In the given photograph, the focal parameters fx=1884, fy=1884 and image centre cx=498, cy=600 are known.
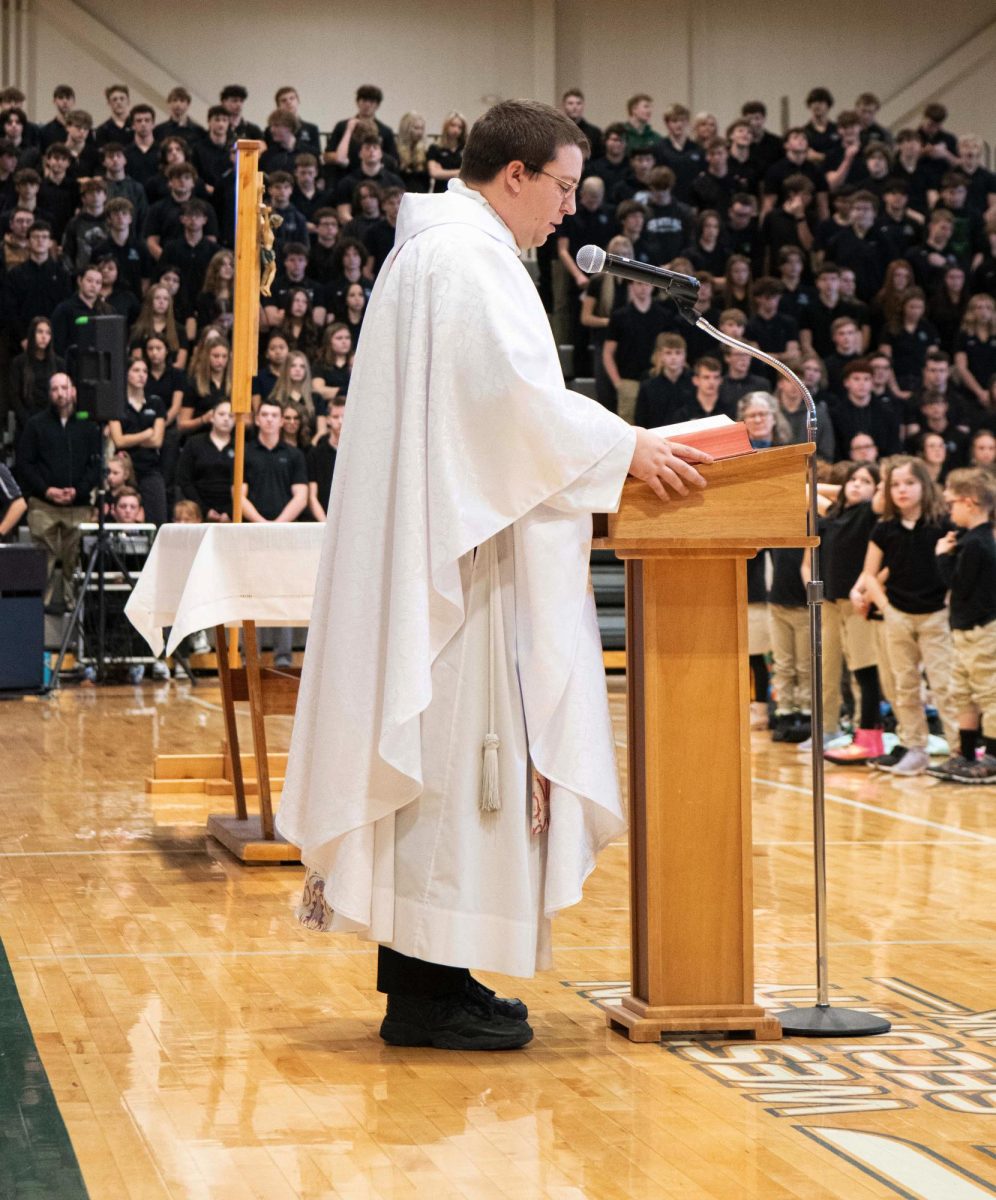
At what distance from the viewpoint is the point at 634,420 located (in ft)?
39.2

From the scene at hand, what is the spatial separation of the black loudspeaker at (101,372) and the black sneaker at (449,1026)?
7.70 meters

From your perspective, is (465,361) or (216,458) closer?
(465,361)

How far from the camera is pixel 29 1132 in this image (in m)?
2.71

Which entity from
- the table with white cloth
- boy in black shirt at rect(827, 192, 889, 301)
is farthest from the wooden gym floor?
boy in black shirt at rect(827, 192, 889, 301)

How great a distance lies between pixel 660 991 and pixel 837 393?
979cm

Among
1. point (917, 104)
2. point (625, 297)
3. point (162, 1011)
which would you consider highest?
point (917, 104)

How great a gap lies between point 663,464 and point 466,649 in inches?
17.9

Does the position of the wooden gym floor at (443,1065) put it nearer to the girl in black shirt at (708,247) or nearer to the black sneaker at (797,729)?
the black sneaker at (797,729)

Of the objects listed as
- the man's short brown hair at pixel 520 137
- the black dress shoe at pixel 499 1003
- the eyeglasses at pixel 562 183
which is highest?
the man's short brown hair at pixel 520 137

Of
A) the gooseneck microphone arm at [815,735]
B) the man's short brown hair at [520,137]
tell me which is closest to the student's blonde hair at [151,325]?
the man's short brown hair at [520,137]

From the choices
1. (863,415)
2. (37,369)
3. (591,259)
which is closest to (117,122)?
(37,369)

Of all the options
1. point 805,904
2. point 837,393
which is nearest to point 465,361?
point 805,904

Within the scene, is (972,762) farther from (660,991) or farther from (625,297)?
(625,297)

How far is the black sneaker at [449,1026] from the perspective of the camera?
3246mm
